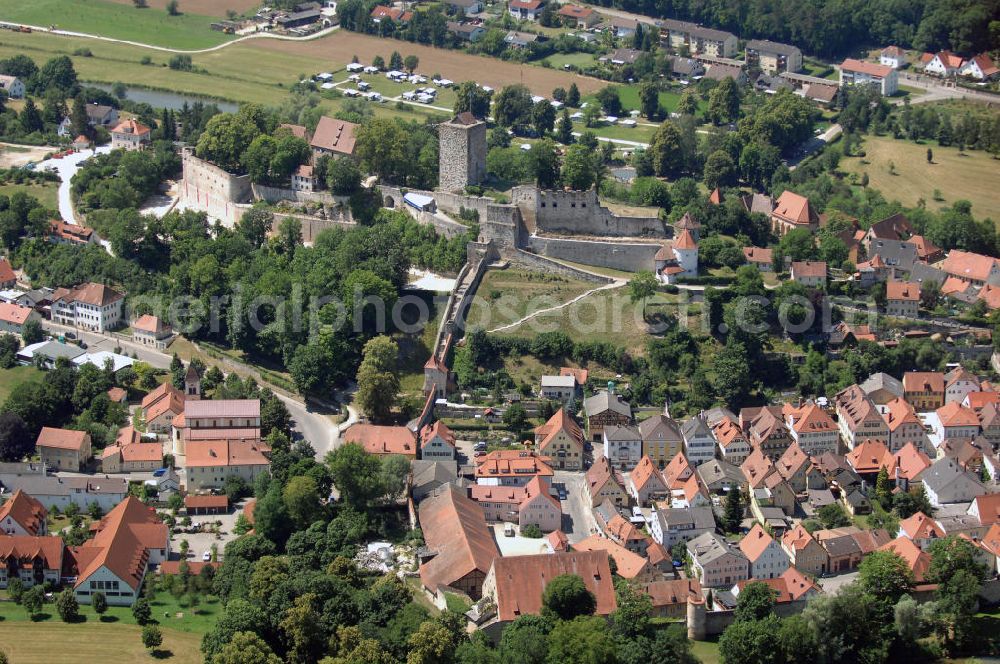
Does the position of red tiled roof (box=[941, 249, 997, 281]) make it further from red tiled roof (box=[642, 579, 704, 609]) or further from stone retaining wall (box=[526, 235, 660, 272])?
red tiled roof (box=[642, 579, 704, 609])

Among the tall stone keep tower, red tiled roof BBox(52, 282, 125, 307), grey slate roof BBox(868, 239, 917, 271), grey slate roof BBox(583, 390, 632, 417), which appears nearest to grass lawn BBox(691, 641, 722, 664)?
grey slate roof BBox(583, 390, 632, 417)

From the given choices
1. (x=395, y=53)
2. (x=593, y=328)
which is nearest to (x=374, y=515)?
(x=593, y=328)

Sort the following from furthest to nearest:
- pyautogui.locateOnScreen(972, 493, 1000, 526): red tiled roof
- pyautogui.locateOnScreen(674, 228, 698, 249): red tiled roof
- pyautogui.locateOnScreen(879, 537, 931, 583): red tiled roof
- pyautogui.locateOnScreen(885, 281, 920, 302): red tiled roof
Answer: pyautogui.locateOnScreen(674, 228, 698, 249): red tiled roof, pyautogui.locateOnScreen(885, 281, 920, 302): red tiled roof, pyautogui.locateOnScreen(972, 493, 1000, 526): red tiled roof, pyautogui.locateOnScreen(879, 537, 931, 583): red tiled roof

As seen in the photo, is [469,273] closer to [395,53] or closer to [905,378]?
[905,378]

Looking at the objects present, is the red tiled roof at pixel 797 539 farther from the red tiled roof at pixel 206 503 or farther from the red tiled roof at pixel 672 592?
the red tiled roof at pixel 206 503

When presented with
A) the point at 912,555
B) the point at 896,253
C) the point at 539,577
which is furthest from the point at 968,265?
the point at 539,577

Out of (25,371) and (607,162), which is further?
(607,162)
